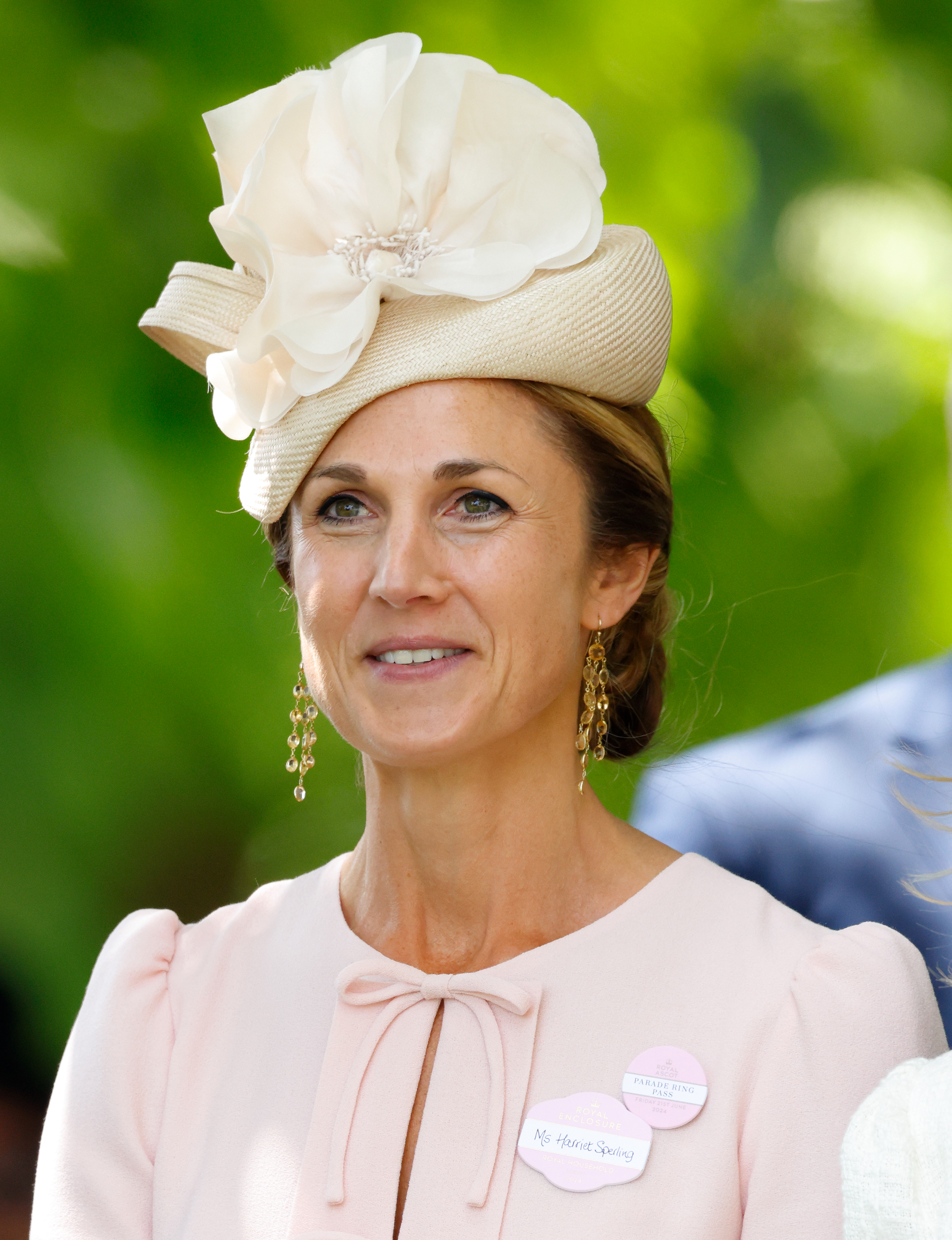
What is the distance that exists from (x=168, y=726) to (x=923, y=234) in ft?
6.01

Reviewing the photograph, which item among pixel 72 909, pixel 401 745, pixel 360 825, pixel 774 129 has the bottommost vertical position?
pixel 72 909

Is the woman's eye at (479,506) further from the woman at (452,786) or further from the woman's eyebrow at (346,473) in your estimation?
the woman's eyebrow at (346,473)

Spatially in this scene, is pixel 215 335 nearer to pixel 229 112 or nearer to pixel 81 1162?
pixel 229 112

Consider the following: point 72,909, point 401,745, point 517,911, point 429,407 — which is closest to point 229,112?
point 429,407

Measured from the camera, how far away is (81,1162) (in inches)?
73.1

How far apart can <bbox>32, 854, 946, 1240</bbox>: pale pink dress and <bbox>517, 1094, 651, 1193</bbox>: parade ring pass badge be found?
0.02 m

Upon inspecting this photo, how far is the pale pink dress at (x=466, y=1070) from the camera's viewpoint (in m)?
1.58

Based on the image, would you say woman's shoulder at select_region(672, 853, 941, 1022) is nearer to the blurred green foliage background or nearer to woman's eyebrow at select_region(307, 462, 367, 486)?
woman's eyebrow at select_region(307, 462, 367, 486)

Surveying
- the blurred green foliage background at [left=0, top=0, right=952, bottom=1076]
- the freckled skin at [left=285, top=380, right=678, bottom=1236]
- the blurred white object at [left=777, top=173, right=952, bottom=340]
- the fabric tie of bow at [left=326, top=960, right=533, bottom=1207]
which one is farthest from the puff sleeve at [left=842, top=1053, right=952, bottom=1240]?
the blurred white object at [left=777, top=173, right=952, bottom=340]

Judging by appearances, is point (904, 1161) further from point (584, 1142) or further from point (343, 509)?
point (343, 509)

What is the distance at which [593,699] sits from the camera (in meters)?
1.98

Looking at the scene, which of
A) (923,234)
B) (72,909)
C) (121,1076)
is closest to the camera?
(121,1076)

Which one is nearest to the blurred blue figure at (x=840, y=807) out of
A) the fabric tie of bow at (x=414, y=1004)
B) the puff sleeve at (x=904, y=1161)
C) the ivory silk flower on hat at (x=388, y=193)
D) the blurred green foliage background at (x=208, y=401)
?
the blurred green foliage background at (x=208, y=401)

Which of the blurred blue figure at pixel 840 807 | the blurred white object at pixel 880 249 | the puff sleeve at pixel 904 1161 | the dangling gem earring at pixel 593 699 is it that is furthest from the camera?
the blurred white object at pixel 880 249
